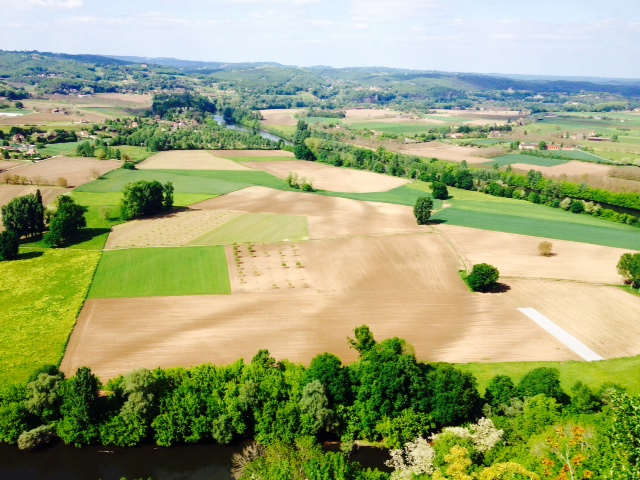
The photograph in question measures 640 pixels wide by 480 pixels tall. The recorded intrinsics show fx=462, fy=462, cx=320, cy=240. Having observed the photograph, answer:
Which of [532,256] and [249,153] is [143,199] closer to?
[532,256]

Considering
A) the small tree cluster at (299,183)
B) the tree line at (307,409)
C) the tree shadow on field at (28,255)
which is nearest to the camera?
the tree line at (307,409)

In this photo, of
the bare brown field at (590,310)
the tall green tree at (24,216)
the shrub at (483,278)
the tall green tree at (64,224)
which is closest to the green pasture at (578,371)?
the bare brown field at (590,310)

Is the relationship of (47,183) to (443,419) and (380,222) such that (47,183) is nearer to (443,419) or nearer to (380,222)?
(380,222)

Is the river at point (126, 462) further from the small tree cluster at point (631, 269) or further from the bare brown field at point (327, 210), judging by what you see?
the small tree cluster at point (631, 269)

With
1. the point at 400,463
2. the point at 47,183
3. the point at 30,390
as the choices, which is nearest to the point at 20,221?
the point at 47,183

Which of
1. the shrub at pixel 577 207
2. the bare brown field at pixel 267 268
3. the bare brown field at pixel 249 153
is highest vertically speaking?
the bare brown field at pixel 249 153

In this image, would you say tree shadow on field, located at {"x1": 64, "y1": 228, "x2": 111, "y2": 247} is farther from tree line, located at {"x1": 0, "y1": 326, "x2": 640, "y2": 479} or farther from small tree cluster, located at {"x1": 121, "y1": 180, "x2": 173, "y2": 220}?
tree line, located at {"x1": 0, "y1": 326, "x2": 640, "y2": 479}

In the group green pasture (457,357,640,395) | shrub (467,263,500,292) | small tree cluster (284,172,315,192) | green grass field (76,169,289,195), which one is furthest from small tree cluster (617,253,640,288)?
green grass field (76,169,289,195)
